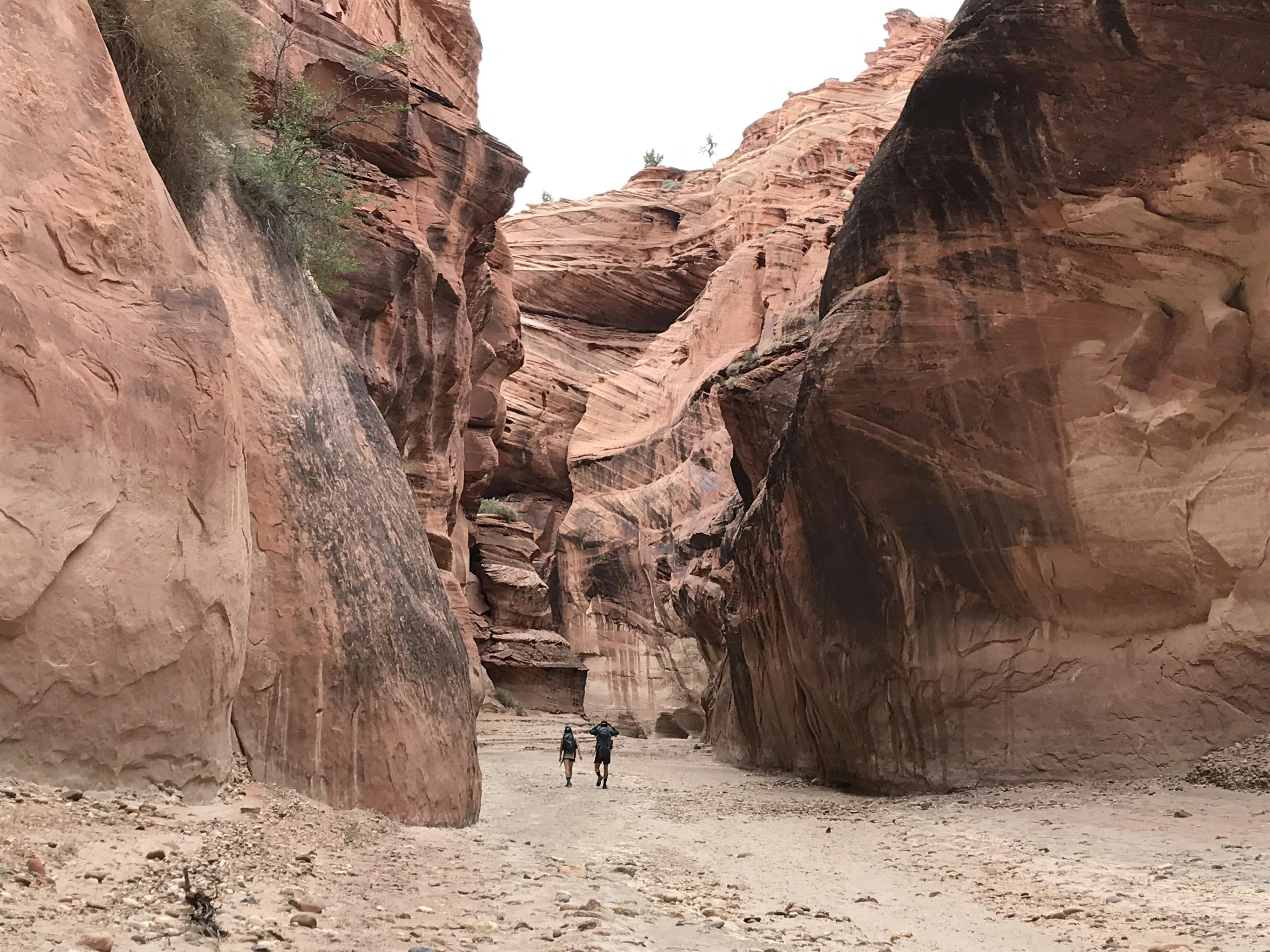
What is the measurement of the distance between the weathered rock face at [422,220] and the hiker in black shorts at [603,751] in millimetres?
7575

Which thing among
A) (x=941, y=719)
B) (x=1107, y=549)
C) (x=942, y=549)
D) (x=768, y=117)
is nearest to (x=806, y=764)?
(x=941, y=719)

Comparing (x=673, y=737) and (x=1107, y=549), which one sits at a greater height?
(x=1107, y=549)

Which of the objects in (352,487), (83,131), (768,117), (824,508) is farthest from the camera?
(768,117)

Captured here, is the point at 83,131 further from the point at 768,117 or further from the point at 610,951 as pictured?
the point at 768,117

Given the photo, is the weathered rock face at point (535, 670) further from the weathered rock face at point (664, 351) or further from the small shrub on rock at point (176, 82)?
the small shrub on rock at point (176, 82)

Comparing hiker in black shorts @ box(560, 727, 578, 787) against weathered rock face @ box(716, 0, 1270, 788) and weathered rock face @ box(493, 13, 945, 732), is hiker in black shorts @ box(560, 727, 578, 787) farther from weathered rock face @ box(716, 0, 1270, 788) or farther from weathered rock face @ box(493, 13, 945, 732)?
weathered rock face @ box(493, 13, 945, 732)

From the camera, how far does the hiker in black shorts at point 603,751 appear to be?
1734 cm

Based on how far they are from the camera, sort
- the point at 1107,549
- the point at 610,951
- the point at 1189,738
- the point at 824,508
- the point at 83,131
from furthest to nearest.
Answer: the point at 824,508, the point at 1107,549, the point at 1189,738, the point at 83,131, the point at 610,951

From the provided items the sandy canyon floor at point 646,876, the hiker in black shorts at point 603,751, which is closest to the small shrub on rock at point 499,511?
the hiker in black shorts at point 603,751

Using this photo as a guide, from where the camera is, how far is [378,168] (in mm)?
21375

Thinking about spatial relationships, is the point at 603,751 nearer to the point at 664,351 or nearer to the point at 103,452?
the point at 103,452

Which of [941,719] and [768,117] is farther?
[768,117]

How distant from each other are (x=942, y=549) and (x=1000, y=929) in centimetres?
828

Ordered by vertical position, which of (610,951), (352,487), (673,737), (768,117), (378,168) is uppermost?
(768,117)
